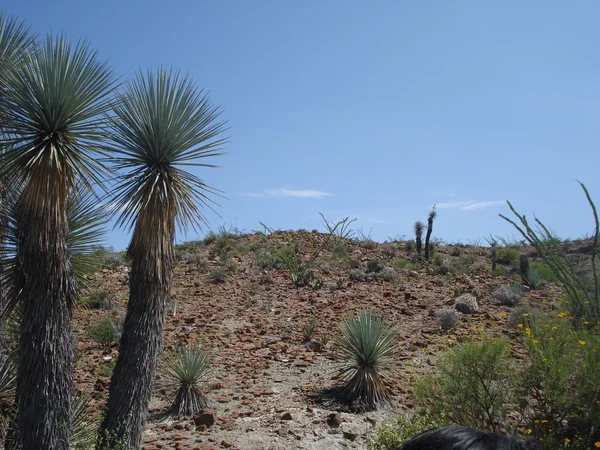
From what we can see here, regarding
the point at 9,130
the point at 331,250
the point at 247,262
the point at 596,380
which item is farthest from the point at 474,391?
the point at 331,250

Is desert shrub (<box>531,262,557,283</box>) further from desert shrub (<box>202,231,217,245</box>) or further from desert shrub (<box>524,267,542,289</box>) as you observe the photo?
desert shrub (<box>202,231,217,245</box>)

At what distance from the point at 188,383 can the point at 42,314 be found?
3.33 meters

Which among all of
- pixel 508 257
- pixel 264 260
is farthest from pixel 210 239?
pixel 508 257

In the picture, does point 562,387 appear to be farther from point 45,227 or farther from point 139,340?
point 45,227

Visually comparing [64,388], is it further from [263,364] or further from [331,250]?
[331,250]

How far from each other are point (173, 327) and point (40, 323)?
7.31 meters

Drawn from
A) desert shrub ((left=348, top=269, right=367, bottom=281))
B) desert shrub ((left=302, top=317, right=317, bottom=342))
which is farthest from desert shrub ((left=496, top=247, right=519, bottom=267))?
desert shrub ((left=302, top=317, right=317, bottom=342))

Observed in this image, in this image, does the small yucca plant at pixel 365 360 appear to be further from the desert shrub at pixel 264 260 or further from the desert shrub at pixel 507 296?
the desert shrub at pixel 264 260

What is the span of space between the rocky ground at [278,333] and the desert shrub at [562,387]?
3.23ft

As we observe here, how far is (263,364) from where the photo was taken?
10711 mm

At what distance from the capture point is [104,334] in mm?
11898

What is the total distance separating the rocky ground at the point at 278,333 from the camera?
7.95 meters

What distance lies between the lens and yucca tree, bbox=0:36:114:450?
5.92 metres

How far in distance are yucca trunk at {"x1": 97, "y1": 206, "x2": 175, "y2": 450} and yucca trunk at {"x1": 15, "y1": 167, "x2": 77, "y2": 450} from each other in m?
0.60
